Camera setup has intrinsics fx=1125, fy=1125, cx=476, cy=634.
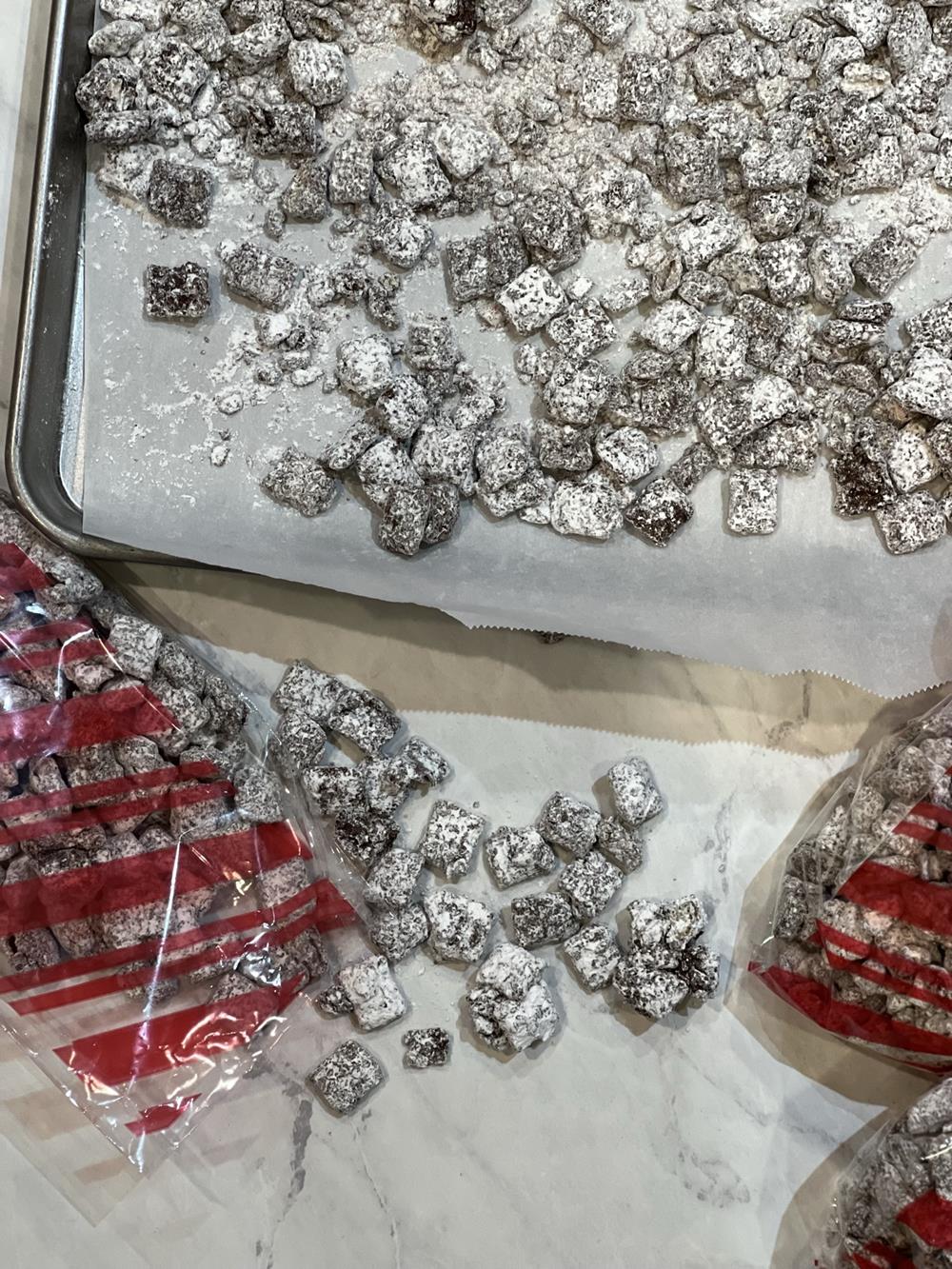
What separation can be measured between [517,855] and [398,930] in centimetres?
13

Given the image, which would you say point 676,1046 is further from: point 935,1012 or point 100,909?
point 100,909

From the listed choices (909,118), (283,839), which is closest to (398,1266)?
(283,839)

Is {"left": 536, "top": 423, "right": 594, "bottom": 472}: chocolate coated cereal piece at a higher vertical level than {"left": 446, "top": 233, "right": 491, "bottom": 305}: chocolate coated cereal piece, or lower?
lower

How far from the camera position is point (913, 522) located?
1028 millimetres

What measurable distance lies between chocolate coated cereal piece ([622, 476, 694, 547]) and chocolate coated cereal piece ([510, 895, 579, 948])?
1.20 ft

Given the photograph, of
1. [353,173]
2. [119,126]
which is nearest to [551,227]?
[353,173]

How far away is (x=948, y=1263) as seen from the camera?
36.0 inches

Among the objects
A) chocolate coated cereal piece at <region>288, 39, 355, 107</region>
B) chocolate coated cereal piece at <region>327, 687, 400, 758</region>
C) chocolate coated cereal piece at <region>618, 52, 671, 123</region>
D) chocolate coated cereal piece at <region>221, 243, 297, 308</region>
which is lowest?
chocolate coated cereal piece at <region>327, 687, 400, 758</region>

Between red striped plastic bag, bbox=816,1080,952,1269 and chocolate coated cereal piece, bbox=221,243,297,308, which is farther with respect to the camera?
chocolate coated cereal piece, bbox=221,243,297,308

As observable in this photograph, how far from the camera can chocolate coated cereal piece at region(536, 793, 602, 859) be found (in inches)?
43.3

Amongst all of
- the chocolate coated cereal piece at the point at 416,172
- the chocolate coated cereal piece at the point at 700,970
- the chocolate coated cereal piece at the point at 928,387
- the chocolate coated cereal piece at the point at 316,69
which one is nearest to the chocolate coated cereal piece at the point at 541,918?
the chocolate coated cereal piece at the point at 700,970

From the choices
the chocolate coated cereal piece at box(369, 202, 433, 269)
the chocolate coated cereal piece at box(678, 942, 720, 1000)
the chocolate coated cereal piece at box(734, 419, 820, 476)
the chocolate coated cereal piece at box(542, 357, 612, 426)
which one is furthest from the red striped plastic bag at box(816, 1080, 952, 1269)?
the chocolate coated cereal piece at box(369, 202, 433, 269)

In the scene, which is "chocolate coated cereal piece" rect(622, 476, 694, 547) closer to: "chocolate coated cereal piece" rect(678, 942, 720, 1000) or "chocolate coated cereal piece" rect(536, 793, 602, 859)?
"chocolate coated cereal piece" rect(536, 793, 602, 859)

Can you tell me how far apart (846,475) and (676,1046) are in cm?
58
